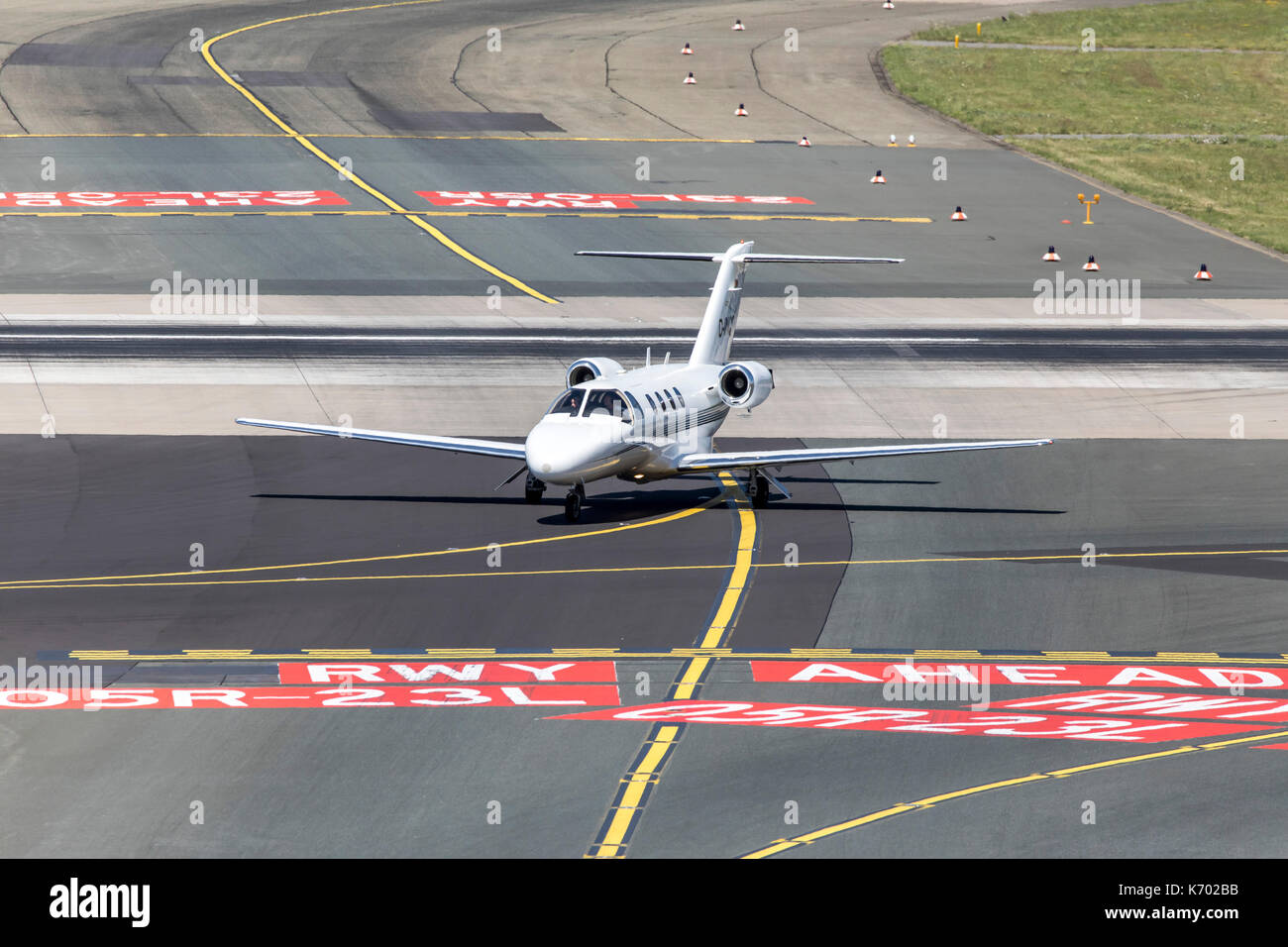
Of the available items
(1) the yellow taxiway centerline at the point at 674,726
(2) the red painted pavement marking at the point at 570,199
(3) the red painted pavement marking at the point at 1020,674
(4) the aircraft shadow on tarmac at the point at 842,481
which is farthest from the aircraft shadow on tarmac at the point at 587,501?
(2) the red painted pavement marking at the point at 570,199

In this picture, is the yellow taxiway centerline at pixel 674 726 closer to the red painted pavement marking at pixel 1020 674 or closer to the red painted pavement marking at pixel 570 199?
the red painted pavement marking at pixel 1020 674

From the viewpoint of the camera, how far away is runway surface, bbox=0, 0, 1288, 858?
76.7 feet

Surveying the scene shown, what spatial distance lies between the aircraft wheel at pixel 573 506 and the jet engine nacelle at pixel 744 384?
4721 mm

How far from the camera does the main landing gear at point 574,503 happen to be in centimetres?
3794

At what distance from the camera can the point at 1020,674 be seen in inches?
1134

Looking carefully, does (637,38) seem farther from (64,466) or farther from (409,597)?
(409,597)

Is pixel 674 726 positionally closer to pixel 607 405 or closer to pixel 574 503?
pixel 574 503

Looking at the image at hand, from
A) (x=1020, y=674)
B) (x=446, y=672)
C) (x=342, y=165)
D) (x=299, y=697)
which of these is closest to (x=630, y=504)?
(x=446, y=672)

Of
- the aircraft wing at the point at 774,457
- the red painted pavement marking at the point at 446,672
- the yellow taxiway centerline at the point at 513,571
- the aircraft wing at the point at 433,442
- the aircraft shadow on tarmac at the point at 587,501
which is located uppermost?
the aircraft wing at the point at 433,442

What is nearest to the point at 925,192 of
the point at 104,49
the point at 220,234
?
the point at 220,234

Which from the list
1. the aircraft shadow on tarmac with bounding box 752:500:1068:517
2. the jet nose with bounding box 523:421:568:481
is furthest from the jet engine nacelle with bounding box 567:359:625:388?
the aircraft shadow on tarmac with bounding box 752:500:1068:517

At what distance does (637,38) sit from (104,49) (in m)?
28.6

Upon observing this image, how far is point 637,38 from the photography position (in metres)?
107

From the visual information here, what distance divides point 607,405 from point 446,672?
10.4 m
